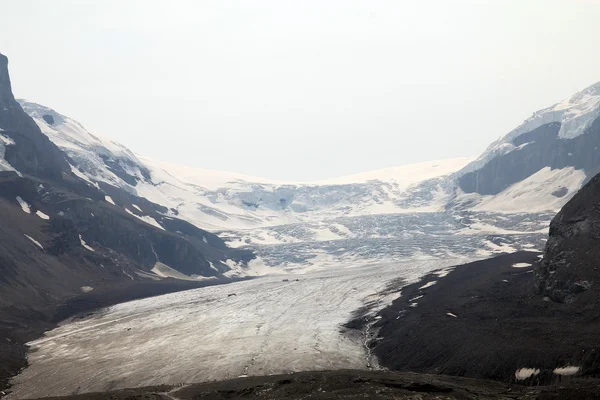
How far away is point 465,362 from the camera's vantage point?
168ft

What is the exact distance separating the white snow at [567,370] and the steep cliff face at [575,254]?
53.9 ft

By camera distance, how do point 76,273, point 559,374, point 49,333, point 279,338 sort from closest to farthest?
1. point 559,374
2. point 279,338
3. point 49,333
4. point 76,273

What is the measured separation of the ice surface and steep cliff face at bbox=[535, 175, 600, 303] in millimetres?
23433

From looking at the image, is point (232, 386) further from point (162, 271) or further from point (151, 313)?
point (162, 271)

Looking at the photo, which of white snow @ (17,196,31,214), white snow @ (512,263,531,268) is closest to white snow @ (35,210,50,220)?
white snow @ (17,196,31,214)

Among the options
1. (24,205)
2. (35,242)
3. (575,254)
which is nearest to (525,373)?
(575,254)

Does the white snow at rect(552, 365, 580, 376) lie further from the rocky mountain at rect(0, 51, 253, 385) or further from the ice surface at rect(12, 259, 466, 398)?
the rocky mountain at rect(0, 51, 253, 385)

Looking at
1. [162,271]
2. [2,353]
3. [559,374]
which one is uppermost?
[559,374]

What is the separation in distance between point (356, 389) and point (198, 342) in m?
40.6

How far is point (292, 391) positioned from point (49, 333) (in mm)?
62558

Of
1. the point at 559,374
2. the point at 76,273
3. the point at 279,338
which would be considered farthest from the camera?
the point at 76,273

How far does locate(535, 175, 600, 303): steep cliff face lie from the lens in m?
60.5

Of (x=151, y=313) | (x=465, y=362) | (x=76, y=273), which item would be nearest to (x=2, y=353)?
(x=151, y=313)

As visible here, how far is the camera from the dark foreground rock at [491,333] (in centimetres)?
4544
